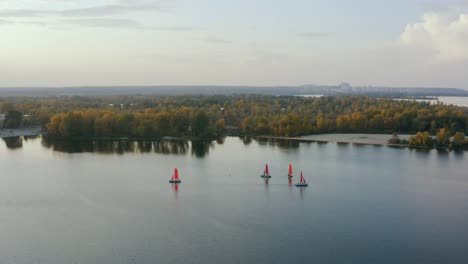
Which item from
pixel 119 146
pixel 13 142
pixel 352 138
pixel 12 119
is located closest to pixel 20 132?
pixel 12 119

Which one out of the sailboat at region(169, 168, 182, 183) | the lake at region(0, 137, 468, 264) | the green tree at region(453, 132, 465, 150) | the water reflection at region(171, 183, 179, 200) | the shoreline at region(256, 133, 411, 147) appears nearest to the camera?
the lake at region(0, 137, 468, 264)

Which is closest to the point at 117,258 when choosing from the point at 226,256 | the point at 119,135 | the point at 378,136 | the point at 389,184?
the point at 226,256

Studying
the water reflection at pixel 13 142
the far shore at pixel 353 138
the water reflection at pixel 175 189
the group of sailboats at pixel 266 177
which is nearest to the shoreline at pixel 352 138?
the far shore at pixel 353 138

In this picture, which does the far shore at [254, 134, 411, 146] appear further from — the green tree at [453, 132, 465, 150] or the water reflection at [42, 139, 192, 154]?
the water reflection at [42, 139, 192, 154]

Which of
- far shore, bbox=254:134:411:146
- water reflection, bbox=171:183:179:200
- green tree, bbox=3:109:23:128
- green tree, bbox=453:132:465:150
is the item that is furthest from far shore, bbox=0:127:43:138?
green tree, bbox=453:132:465:150

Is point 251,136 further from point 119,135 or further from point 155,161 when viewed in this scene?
point 155,161

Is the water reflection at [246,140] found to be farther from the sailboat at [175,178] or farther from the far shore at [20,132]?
the far shore at [20,132]

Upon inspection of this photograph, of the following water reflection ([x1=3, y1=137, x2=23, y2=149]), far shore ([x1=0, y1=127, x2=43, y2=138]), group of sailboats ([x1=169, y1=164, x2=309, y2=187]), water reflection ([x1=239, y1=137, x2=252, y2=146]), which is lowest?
group of sailboats ([x1=169, y1=164, x2=309, y2=187])
